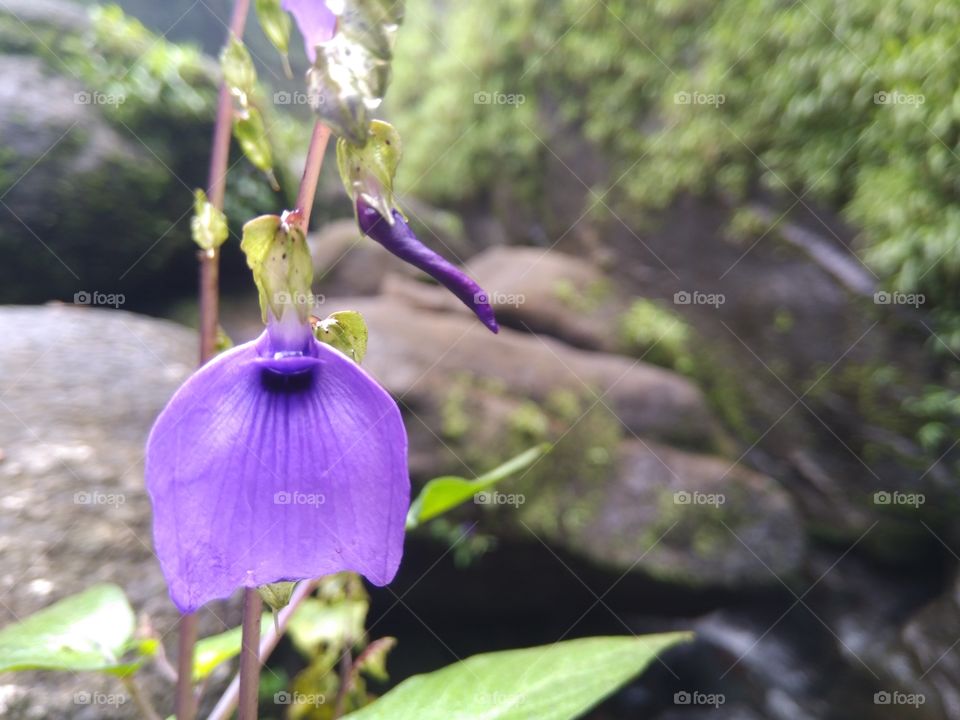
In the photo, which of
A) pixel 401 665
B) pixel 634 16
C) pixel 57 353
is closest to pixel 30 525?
pixel 57 353

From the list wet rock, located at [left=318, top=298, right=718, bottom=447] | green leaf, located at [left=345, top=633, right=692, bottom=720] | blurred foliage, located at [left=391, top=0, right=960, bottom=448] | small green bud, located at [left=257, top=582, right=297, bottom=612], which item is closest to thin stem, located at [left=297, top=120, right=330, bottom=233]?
small green bud, located at [left=257, top=582, right=297, bottom=612]

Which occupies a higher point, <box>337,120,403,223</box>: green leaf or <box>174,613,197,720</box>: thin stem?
<box>337,120,403,223</box>: green leaf

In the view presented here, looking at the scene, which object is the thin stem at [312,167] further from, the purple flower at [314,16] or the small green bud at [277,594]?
the small green bud at [277,594]

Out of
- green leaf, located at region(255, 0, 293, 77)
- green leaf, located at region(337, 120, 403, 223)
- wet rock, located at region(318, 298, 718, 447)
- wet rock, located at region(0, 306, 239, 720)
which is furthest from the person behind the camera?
wet rock, located at region(318, 298, 718, 447)

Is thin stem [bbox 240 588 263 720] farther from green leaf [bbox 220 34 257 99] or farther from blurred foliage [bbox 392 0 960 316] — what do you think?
blurred foliage [bbox 392 0 960 316]

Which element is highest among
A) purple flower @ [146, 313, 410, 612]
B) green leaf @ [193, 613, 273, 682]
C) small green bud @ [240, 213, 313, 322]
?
small green bud @ [240, 213, 313, 322]

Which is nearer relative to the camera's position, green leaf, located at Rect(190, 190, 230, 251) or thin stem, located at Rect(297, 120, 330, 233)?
thin stem, located at Rect(297, 120, 330, 233)

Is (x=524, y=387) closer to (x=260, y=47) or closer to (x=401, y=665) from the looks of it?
(x=401, y=665)
